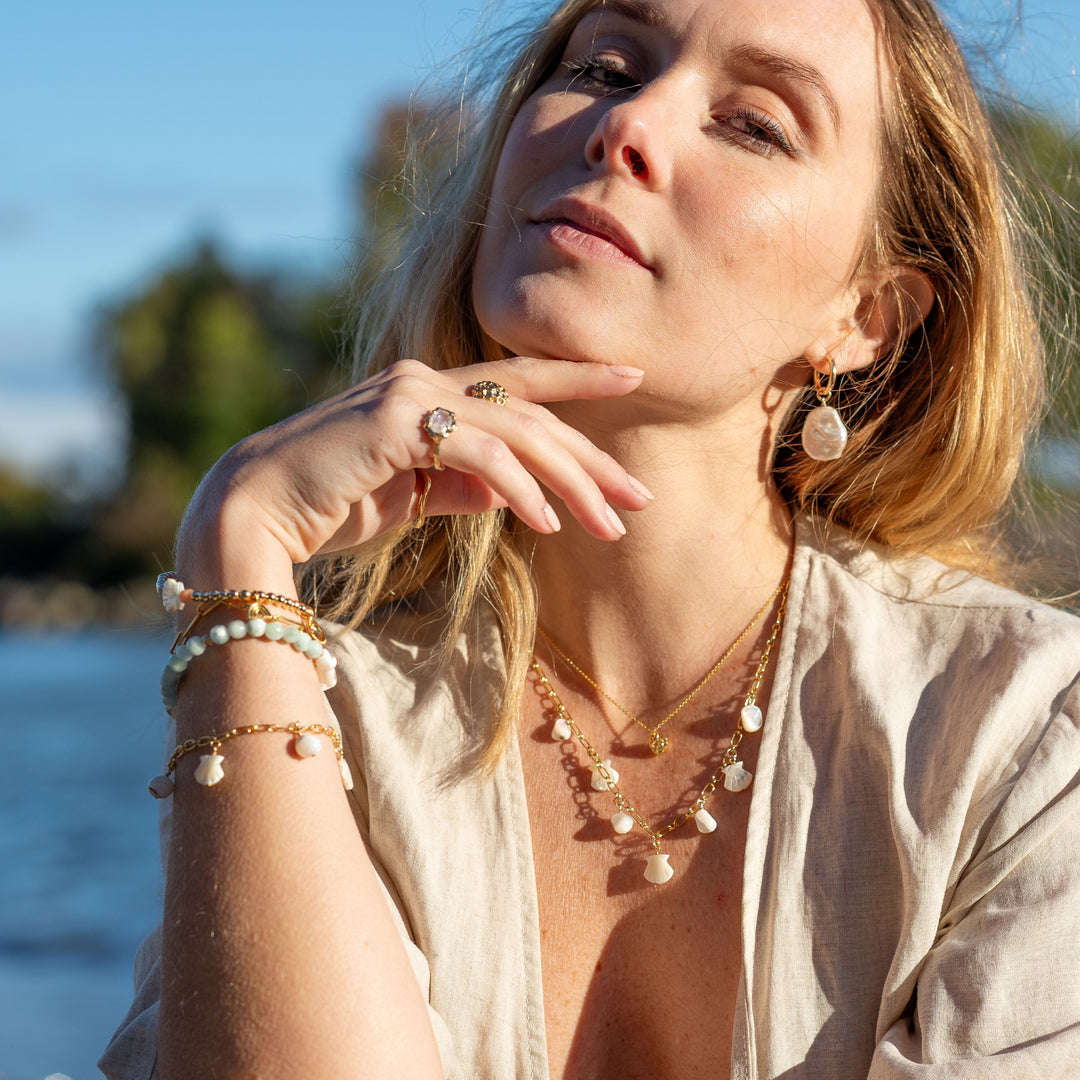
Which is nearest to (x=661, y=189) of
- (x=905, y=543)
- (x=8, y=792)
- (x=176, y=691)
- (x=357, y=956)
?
(x=905, y=543)

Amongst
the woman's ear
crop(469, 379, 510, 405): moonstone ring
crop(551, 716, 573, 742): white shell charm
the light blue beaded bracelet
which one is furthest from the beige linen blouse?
crop(469, 379, 510, 405): moonstone ring

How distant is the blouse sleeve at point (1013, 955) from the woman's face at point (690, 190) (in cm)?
90

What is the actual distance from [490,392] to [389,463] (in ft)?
0.72

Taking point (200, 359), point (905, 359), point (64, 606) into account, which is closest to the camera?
point (905, 359)

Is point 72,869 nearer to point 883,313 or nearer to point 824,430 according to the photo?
point 824,430

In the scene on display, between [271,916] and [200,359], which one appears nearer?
[271,916]

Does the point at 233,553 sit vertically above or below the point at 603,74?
below

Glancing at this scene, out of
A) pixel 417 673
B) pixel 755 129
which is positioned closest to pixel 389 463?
pixel 417 673

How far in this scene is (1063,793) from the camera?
1.99m

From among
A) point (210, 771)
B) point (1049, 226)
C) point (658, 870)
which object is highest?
point (1049, 226)

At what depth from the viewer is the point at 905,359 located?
275 centimetres

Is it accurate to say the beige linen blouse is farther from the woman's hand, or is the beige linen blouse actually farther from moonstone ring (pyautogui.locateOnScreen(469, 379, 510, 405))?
moonstone ring (pyautogui.locateOnScreen(469, 379, 510, 405))

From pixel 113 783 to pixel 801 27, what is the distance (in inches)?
250

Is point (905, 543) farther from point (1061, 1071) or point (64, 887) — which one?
point (64, 887)
